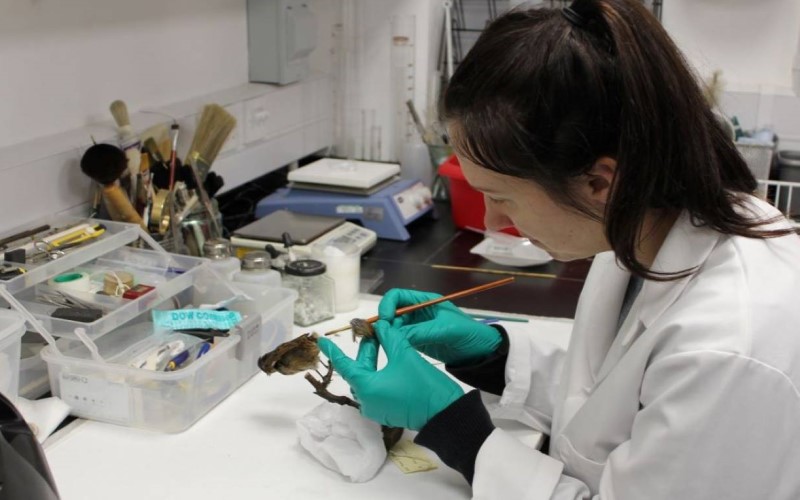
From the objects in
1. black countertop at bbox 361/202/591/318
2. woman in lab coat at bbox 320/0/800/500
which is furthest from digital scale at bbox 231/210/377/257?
woman in lab coat at bbox 320/0/800/500

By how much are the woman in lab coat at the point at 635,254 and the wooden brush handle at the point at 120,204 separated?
2.56 feet

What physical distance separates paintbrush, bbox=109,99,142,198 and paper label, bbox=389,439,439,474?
873 mm

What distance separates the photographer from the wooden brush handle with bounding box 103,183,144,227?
5.90ft

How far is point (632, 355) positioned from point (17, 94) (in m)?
1.32

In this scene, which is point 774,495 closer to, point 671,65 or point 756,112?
point 671,65

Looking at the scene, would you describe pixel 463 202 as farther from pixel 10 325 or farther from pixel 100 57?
pixel 10 325

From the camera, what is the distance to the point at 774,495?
99 cm

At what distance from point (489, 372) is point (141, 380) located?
0.56 m

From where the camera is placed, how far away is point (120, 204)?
Answer: 71.2 inches

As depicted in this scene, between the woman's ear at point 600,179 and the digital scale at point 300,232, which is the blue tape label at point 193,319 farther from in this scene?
the woman's ear at point 600,179

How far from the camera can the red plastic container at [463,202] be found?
8.08 feet

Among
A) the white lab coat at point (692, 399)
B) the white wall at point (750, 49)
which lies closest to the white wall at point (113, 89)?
the white lab coat at point (692, 399)

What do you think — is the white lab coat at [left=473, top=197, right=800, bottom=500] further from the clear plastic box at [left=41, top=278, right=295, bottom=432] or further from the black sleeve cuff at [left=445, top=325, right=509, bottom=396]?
the clear plastic box at [left=41, top=278, right=295, bottom=432]

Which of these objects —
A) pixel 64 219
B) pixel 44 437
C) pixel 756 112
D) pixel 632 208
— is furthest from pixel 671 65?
pixel 756 112
